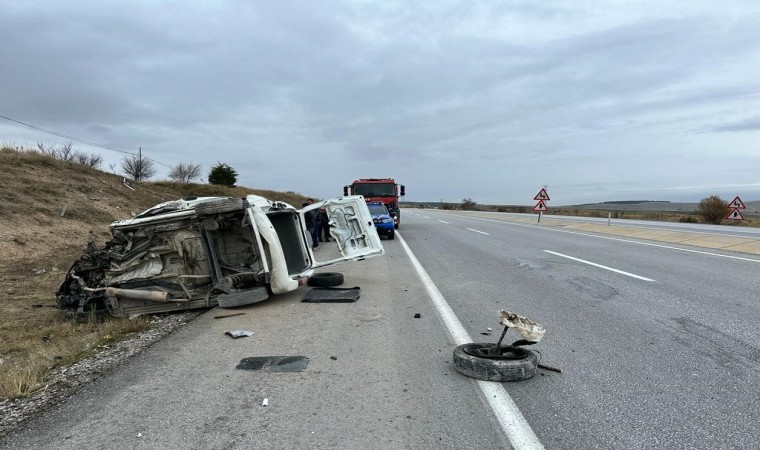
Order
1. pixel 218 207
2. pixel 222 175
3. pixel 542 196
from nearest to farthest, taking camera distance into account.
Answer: pixel 218 207
pixel 542 196
pixel 222 175

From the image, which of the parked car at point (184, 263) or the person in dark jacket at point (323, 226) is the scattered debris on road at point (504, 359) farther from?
the person in dark jacket at point (323, 226)

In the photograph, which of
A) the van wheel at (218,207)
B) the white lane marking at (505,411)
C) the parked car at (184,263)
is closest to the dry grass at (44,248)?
the parked car at (184,263)

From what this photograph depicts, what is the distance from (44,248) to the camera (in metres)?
12.6

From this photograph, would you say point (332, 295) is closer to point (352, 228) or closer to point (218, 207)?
point (352, 228)

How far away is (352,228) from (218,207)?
291cm

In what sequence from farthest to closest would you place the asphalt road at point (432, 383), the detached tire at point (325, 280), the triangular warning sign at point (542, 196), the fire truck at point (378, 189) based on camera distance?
the triangular warning sign at point (542, 196), the fire truck at point (378, 189), the detached tire at point (325, 280), the asphalt road at point (432, 383)

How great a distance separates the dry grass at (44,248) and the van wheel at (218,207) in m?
1.72

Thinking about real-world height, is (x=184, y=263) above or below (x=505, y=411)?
above

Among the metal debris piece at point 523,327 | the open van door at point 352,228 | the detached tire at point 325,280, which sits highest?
the open van door at point 352,228

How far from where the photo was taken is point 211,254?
23.8 feet

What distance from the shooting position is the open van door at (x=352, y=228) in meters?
9.16

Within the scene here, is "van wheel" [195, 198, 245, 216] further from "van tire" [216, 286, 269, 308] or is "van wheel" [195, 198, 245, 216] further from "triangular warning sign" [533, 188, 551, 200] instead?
"triangular warning sign" [533, 188, 551, 200]

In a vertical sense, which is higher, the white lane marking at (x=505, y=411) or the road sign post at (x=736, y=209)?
the road sign post at (x=736, y=209)

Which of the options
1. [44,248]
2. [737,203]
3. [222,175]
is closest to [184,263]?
[44,248]
